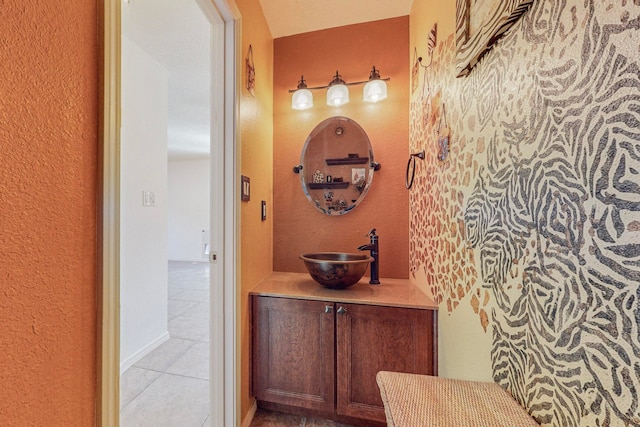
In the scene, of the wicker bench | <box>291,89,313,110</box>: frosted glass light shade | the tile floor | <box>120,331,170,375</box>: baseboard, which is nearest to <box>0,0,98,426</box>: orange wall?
the wicker bench

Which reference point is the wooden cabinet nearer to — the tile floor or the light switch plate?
the tile floor

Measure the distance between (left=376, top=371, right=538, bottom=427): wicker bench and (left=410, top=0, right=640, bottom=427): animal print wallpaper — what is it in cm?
5

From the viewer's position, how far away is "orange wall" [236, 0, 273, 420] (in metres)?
1.38

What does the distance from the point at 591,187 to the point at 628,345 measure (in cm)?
27

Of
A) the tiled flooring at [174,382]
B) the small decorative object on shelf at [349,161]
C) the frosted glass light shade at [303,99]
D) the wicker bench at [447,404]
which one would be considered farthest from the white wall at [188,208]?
the wicker bench at [447,404]

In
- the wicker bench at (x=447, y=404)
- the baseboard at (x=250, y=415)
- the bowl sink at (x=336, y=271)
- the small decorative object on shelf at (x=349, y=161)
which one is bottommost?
the baseboard at (x=250, y=415)

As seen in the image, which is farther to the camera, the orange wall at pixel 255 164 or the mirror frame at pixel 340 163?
the mirror frame at pixel 340 163

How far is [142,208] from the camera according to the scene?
2125mm

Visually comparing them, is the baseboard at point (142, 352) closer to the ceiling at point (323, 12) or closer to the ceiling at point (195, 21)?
the ceiling at point (195, 21)

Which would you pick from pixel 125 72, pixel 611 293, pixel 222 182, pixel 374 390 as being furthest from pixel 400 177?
pixel 125 72

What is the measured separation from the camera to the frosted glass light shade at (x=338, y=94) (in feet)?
5.98

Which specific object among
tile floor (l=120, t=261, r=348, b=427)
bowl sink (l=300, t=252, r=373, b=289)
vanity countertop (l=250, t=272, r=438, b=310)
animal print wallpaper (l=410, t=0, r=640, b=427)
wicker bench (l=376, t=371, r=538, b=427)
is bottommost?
tile floor (l=120, t=261, r=348, b=427)

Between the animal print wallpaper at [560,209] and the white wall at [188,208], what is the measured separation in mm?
6052

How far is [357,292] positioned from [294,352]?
1.60ft
